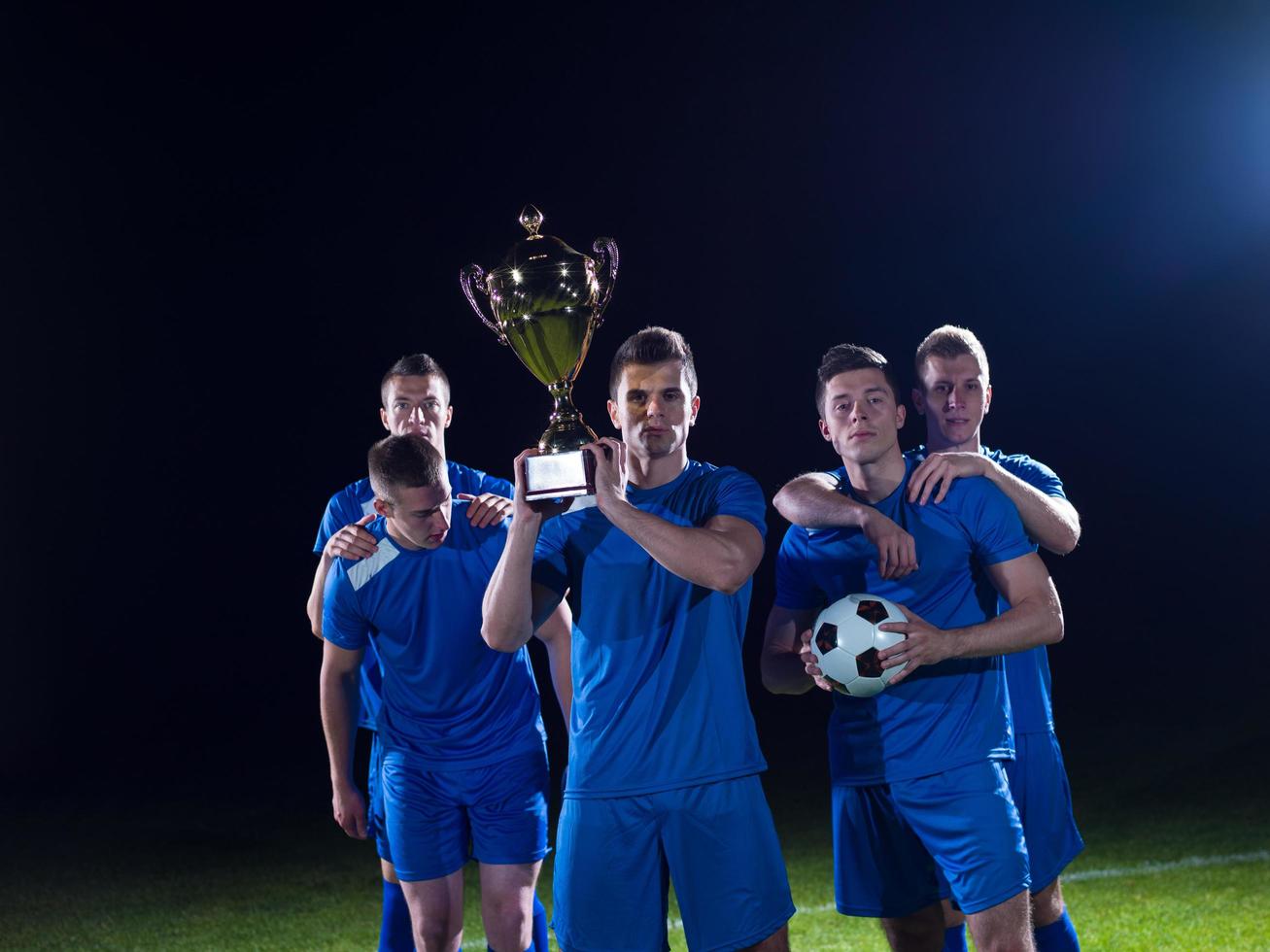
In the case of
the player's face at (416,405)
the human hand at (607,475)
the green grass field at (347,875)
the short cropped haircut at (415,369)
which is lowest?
the green grass field at (347,875)

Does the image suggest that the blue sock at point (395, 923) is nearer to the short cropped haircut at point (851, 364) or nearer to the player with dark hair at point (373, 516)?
the player with dark hair at point (373, 516)

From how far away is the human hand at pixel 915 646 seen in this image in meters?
2.60

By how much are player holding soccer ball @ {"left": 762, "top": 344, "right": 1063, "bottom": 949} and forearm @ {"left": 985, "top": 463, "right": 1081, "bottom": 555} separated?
73 millimetres

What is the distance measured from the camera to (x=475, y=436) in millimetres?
9586

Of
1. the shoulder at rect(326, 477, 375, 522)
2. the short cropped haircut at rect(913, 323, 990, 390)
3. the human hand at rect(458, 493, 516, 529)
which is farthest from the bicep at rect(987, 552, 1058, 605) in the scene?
the shoulder at rect(326, 477, 375, 522)

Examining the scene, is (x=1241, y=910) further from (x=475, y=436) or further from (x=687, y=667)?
(x=475, y=436)

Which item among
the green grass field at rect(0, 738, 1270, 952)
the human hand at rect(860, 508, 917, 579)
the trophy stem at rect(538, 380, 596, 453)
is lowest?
the green grass field at rect(0, 738, 1270, 952)

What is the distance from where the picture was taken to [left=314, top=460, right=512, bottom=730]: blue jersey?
141 inches

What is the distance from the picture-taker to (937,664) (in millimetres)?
2820

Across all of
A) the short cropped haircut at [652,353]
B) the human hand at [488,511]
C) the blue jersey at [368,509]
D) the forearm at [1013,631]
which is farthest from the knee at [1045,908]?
the blue jersey at [368,509]

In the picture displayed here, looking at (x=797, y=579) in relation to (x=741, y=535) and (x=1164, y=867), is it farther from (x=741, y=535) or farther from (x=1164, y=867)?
(x=1164, y=867)

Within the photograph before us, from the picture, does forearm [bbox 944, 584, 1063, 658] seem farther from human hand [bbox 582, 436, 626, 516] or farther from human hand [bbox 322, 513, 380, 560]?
human hand [bbox 322, 513, 380, 560]

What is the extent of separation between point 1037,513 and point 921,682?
49cm

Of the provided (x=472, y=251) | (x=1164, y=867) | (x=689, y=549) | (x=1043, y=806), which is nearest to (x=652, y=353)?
(x=689, y=549)
